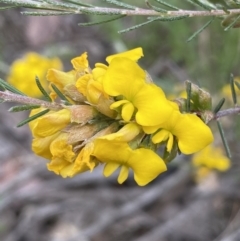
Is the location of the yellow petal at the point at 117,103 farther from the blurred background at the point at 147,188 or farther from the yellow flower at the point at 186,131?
the blurred background at the point at 147,188

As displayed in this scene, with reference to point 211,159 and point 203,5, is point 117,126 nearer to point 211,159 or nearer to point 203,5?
point 203,5

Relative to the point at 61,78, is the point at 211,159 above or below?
below

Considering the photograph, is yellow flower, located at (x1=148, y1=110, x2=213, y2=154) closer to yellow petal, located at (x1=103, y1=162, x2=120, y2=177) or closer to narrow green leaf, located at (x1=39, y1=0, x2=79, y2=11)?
yellow petal, located at (x1=103, y1=162, x2=120, y2=177)

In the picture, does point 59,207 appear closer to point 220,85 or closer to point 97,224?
point 97,224

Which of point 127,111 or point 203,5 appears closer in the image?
point 127,111

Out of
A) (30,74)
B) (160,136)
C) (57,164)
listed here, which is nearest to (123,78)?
(160,136)

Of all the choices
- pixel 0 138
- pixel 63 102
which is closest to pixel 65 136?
pixel 63 102

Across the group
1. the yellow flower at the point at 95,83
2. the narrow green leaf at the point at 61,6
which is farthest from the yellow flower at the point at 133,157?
the narrow green leaf at the point at 61,6
